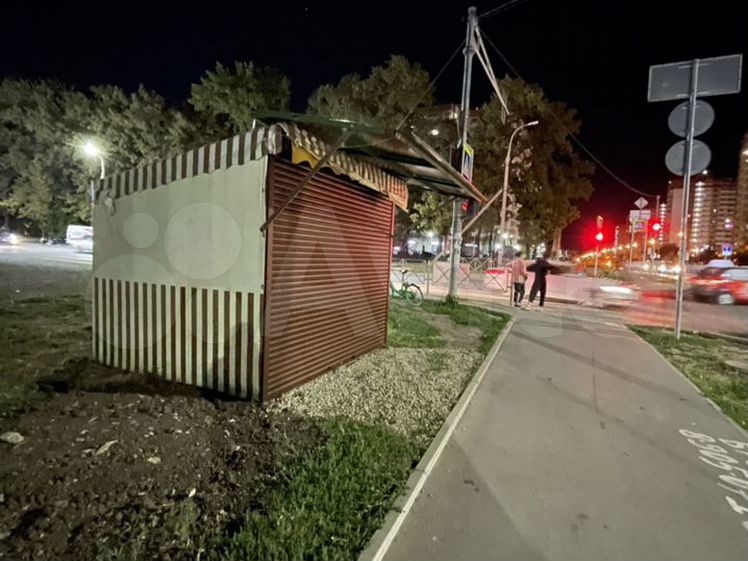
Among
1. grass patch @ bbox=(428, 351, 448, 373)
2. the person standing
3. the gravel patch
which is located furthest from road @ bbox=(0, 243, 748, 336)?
the gravel patch

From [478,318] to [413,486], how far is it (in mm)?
8476

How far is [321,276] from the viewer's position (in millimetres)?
5805

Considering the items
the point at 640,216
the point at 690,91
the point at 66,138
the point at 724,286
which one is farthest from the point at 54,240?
the point at 724,286

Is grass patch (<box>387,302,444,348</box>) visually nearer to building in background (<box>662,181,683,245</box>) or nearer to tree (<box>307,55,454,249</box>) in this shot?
tree (<box>307,55,454,249</box>)

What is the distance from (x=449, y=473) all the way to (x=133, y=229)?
4.68 metres

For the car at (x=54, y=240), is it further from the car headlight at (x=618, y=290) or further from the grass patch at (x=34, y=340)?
the car headlight at (x=618, y=290)

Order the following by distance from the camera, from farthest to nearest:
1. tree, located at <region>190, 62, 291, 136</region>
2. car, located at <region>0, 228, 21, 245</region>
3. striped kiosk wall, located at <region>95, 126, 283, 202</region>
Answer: car, located at <region>0, 228, 21, 245</region> < tree, located at <region>190, 62, 291, 136</region> < striped kiosk wall, located at <region>95, 126, 283, 202</region>

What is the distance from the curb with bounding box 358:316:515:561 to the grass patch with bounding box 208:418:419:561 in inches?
2.1

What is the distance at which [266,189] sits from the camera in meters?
4.53

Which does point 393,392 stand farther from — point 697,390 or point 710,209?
point 710,209

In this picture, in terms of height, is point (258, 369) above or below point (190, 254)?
below

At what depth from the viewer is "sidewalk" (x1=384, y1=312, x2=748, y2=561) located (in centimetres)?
284

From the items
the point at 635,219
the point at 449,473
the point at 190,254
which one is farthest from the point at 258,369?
the point at 635,219

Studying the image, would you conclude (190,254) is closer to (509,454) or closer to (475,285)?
(509,454)
